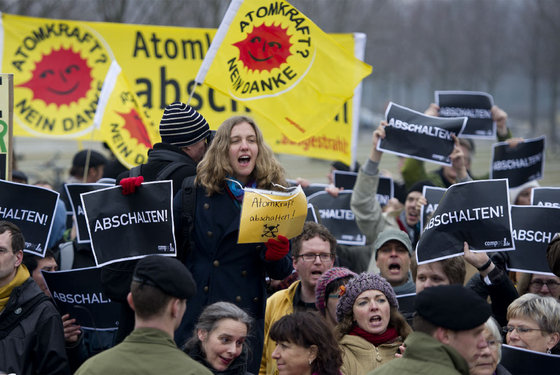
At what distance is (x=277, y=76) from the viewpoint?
7.23 meters

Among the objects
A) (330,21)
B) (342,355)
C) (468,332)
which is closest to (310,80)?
(342,355)

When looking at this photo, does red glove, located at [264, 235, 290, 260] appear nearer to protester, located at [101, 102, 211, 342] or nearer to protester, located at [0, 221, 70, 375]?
protester, located at [101, 102, 211, 342]

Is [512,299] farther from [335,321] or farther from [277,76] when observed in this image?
[277,76]

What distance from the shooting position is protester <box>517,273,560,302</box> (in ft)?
19.6

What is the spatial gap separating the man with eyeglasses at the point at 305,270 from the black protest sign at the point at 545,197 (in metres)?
1.94

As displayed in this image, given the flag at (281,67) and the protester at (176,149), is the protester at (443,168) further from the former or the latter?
the protester at (176,149)

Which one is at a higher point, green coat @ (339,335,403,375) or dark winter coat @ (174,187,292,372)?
dark winter coat @ (174,187,292,372)

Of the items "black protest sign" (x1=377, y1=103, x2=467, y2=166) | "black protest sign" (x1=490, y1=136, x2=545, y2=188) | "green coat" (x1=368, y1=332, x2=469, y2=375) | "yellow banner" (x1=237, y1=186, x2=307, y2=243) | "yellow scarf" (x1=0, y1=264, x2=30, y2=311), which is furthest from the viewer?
"black protest sign" (x1=490, y1=136, x2=545, y2=188)

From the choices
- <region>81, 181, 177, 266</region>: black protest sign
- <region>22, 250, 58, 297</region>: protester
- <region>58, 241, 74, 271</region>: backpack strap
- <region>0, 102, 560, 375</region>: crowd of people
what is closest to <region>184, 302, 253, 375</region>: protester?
<region>0, 102, 560, 375</region>: crowd of people

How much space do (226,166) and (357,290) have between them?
112 cm

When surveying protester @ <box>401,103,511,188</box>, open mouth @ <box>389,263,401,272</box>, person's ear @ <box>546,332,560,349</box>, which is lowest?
person's ear @ <box>546,332,560,349</box>

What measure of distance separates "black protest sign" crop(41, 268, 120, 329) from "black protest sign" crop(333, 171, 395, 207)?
3.62m

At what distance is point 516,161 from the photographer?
8766 millimetres

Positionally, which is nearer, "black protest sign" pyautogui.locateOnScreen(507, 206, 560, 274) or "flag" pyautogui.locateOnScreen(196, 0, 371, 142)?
"black protest sign" pyautogui.locateOnScreen(507, 206, 560, 274)
